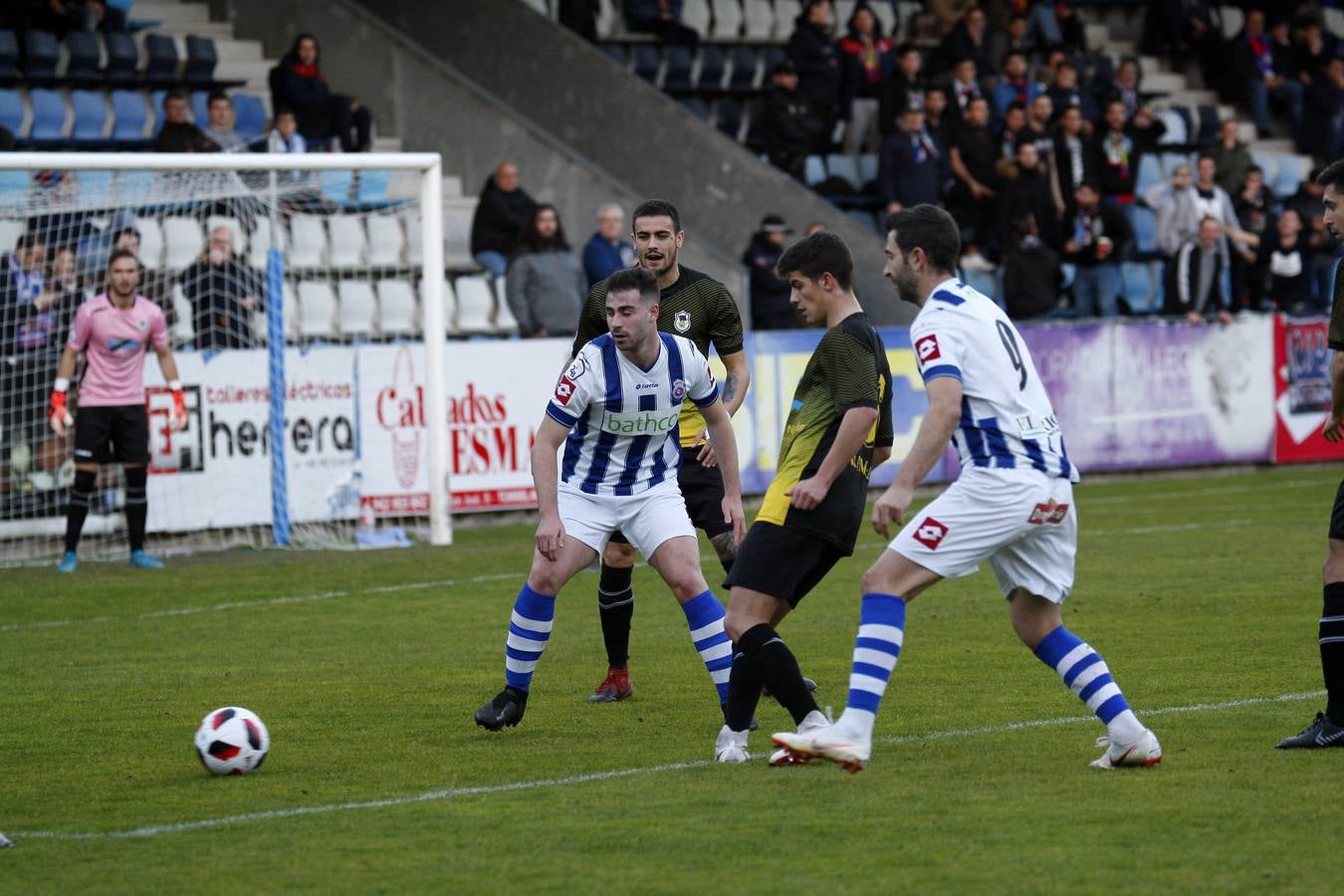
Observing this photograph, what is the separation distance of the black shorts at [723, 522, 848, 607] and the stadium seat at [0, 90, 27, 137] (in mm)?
13858

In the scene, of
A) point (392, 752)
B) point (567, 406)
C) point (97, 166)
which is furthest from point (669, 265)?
point (97, 166)

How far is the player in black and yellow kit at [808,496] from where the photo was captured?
6.99 m

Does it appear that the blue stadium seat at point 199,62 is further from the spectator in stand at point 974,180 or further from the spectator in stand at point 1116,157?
the spectator in stand at point 1116,157

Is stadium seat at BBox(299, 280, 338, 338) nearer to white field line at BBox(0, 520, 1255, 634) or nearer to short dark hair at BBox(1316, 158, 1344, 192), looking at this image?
white field line at BBox(0, 520, 1255, 634)

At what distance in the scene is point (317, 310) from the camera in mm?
17219

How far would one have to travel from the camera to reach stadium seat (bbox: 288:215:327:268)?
17469 mm

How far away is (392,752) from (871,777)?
1.97 meters

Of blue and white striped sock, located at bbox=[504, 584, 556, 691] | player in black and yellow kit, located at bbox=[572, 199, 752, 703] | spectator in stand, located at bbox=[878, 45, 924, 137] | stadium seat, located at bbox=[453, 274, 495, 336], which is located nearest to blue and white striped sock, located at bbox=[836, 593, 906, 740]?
blue and white striped sock, located at bbox=[504, 584, 556, 691]

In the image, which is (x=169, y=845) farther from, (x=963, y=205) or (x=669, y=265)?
(x=963, y=205)

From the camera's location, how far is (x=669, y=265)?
8.73m

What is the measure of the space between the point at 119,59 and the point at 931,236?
50.1ft

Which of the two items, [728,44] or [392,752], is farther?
[728,44]

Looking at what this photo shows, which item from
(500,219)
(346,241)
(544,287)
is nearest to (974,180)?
(500,219)

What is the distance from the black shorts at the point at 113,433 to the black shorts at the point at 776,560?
8.45 meters
